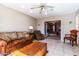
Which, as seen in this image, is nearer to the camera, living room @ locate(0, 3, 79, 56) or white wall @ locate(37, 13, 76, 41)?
living room @ locate(0, 3, 79, 56)

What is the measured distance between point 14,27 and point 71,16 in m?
2.90

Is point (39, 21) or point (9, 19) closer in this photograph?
point (9, 19)

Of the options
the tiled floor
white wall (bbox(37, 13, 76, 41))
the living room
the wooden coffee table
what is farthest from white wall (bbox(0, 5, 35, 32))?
white wall (bbox(37, 13, 76, 41))

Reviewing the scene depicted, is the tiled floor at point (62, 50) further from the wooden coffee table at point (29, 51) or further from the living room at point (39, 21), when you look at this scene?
the wooden coffee table at point (29, 51)

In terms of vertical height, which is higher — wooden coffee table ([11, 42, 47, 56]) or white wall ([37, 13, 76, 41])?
white wall ([37, 13, 76, 41])

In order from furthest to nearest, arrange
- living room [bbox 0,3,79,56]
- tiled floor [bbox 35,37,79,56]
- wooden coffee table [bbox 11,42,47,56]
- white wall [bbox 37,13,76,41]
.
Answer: white wall [bbox 37,13,76,41]
living room [bbox 0,3,79,56]
tiled floor [bbox 35,37,79,56]
wooden coffee table [bbox 11,42,47,56]

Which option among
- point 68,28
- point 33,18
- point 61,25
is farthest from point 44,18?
point 68,28

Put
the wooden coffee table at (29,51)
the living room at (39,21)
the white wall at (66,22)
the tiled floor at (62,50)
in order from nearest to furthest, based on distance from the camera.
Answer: the wooden coffee table at (29,51) < the tiled floor at (62,50) < the living room at (39,21) < the white wall at (66,22)

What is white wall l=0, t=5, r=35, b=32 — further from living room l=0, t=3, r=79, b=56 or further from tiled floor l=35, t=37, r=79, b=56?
tiled floor l=35, t=37, r=79, b=56

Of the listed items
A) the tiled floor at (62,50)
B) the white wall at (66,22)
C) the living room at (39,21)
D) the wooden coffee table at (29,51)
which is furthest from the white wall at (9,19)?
the white wall at (66,22)

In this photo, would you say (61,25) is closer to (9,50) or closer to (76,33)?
(76,33)

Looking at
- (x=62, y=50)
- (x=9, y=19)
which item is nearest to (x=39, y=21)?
(x=9, y=19)

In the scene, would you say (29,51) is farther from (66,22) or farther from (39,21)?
(39,21)

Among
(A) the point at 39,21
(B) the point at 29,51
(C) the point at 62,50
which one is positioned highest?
(A) the point at 39,21
